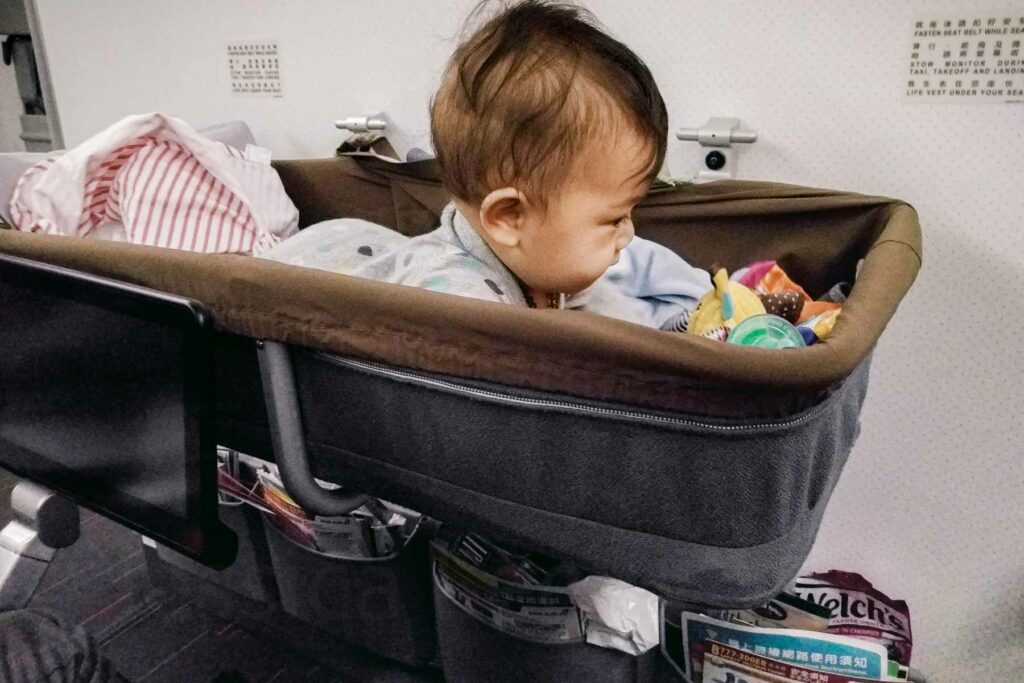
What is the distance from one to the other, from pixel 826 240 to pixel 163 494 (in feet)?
2.37

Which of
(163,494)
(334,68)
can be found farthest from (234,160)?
(163,494)

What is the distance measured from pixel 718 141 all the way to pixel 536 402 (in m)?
0.66

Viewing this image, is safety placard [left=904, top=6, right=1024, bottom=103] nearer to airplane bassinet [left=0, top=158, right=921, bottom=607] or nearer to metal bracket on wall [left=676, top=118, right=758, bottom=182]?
metal bracket on wall [left=676, top=118, right=758, bottom=182]

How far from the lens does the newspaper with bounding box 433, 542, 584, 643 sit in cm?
83

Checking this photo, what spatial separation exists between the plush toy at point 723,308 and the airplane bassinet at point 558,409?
176 mm

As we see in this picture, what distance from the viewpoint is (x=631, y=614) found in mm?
822

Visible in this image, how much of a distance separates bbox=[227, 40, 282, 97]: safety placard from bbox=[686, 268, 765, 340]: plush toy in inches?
38.0

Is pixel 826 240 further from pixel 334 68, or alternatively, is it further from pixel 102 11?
pixel 102 11

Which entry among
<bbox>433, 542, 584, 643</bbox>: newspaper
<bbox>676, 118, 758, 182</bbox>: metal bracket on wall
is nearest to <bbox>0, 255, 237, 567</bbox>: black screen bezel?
<bbox>433, 542, 584, 643</bbox>: newspaper

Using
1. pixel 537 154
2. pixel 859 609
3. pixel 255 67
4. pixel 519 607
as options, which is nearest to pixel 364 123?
pixel 255 67

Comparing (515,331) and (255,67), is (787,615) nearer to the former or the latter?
(515,331)

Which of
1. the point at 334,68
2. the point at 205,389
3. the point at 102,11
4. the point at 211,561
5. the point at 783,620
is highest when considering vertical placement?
the point at 102,11

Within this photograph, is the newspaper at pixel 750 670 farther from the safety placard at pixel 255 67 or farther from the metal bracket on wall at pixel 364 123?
the safety placard at pixel 255 67

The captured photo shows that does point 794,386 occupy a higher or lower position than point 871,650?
higher
